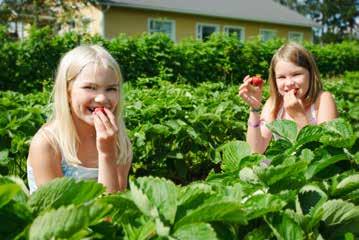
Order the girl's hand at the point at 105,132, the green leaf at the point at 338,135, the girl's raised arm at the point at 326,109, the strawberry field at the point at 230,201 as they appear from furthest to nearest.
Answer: the girl's raised arm at the point at 326,109 → the girl's hand at the point at 105,132 → the green leaf at the point at 338,135 → the strawberry field at the point at 230,201

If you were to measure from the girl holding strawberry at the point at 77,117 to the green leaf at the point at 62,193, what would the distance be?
117 cm

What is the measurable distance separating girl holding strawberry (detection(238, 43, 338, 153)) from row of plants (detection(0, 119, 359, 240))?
5.70 feet

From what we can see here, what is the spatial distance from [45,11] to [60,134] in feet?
72.4

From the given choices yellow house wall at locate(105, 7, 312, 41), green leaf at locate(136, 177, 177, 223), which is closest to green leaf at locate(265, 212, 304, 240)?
green leaf at locate(136, 177, 177, 223)

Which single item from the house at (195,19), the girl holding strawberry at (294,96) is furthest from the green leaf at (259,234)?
the house at (195,19)

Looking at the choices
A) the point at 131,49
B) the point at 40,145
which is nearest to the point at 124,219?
the point at 40,145

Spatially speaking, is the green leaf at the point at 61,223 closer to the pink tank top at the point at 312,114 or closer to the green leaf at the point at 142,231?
the green leaf at the point at 142,231

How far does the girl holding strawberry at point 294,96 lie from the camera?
3.22 meters

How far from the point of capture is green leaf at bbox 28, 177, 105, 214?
3.63ft

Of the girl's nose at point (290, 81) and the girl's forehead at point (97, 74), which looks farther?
the girl's nose at point (290, 81)

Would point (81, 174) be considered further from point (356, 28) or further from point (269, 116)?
point (356, 28)

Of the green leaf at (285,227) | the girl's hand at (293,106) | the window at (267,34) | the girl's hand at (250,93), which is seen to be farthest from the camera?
the window at (267,34)

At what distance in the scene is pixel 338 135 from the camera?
1919 millimetres

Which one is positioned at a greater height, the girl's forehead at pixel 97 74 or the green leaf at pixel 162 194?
the girl's forehead at pixel 97 74
